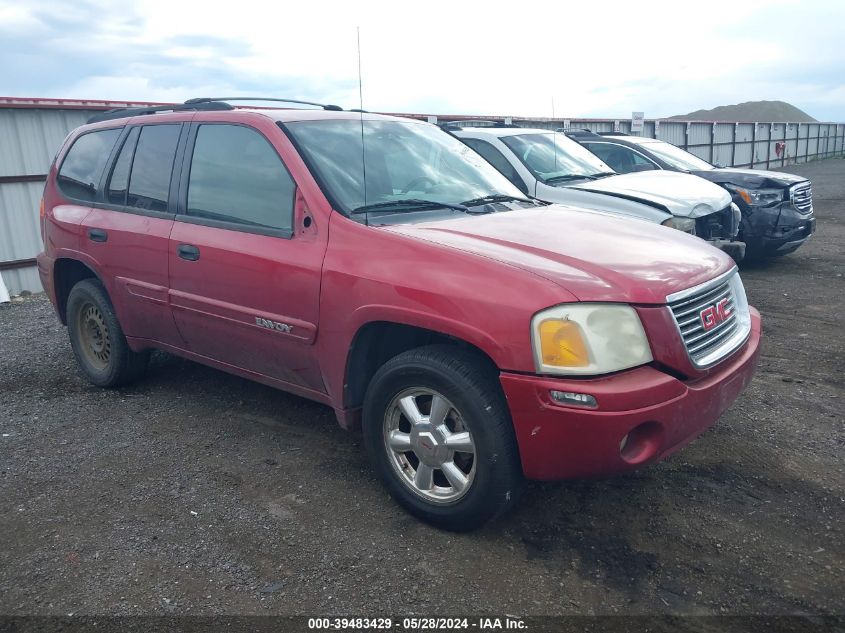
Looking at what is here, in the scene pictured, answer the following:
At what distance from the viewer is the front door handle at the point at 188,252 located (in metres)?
4.00

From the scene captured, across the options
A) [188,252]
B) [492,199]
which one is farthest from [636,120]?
[188,252]

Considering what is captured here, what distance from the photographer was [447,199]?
393cm

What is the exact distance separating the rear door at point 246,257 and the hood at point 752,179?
284 inches

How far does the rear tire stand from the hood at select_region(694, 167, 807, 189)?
7.46 m

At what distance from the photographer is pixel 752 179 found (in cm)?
925

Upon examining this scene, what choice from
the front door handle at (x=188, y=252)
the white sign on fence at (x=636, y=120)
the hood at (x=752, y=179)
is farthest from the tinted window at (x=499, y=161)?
the white sign on fence at (x=636, y=120)

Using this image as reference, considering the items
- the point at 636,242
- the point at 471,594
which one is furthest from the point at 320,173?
the point at 471,594

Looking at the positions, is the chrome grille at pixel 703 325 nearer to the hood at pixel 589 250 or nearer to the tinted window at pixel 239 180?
the hood at pixel 589 250

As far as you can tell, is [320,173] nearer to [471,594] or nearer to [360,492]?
[360,492]

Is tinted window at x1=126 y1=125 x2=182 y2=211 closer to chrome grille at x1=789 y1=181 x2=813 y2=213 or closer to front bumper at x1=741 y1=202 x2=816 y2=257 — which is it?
front bumper at x1=741 y1=202 x2=816 y2=257

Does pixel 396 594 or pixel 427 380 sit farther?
pixel 427 380

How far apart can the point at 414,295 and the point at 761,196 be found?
736 cm

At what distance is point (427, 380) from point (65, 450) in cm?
240

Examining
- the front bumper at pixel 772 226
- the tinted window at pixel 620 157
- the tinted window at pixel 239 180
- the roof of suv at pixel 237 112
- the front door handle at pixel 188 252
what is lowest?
the front bumper at pixel 772 226
